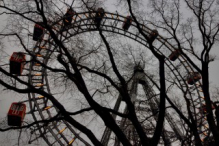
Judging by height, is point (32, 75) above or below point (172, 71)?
below

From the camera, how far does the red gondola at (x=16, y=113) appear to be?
33.3 ft

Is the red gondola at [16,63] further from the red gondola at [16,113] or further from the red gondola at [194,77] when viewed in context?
the red gondola at [194,77]

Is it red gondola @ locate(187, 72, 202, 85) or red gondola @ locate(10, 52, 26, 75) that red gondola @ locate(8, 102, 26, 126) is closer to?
red gondola @ locate(10, 52, 26, 75)

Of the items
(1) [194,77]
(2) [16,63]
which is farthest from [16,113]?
(1) [194,77]

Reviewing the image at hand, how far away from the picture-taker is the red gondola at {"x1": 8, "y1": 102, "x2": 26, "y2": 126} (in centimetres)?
1016

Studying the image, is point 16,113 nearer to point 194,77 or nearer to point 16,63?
point 16,63

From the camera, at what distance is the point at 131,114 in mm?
4137

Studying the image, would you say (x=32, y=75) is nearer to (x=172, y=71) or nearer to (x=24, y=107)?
(x=24, y=107)

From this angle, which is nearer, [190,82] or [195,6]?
[195,6]

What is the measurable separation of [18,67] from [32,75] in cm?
161

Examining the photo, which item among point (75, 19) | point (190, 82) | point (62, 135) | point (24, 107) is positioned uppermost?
point (75, 19)

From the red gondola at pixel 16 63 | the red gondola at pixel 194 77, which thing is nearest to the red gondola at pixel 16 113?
the red gondola at pixel 16 63

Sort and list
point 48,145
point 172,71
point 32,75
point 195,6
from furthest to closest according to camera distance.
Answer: point 172,71, point 32,75, point 48,145, point 195,6

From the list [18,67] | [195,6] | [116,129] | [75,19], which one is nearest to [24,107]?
[18,67]
